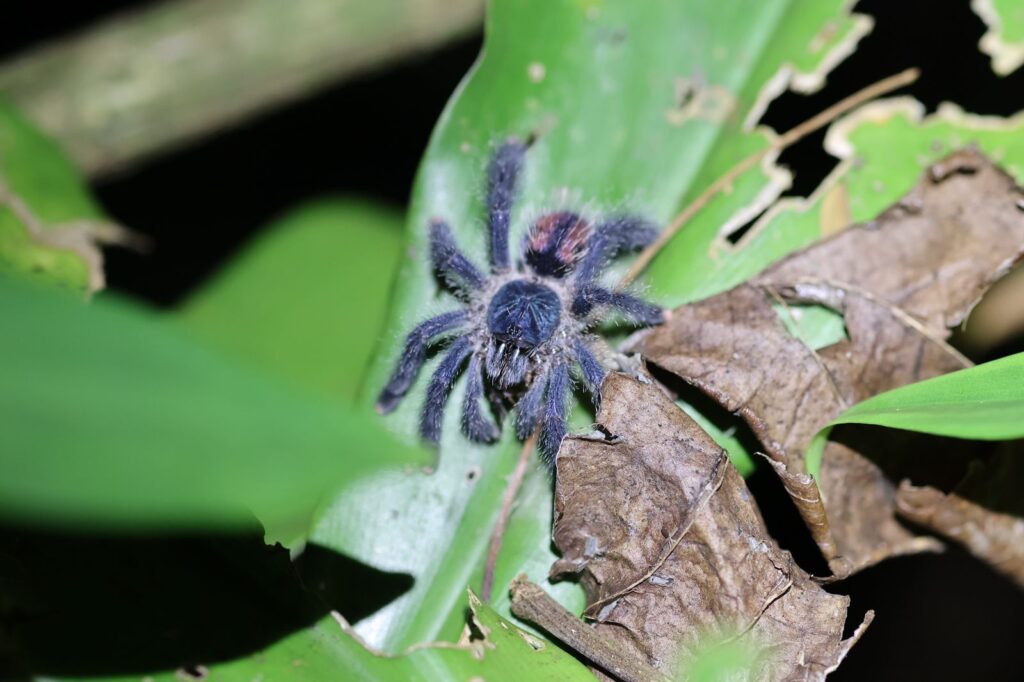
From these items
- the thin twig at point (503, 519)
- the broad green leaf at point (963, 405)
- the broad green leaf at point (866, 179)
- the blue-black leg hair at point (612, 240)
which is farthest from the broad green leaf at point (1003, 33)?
the thin twig at point (503, 519)

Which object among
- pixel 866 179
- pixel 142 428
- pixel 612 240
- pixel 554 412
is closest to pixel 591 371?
pixel 554 412

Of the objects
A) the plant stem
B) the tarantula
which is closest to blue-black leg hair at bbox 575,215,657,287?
the tarantula

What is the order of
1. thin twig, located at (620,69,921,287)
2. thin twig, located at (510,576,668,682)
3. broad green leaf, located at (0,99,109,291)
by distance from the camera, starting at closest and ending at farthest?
thin twig, located at (510,576,668,682) < thin twig, located at (620,69,921,287) < broad green leaf, located at (0,99,109,291)

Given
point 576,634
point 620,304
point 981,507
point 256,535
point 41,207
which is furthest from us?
point 41,207

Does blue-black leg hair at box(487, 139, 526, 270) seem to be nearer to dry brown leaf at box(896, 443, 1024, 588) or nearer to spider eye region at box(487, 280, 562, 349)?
spider eye region at box(487, 280, 562, 349)

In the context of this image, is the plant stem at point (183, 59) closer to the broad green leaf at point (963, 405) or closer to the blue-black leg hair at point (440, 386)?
the blue-black leg hair at point (440, 386)

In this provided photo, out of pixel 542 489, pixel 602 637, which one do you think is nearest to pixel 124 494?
pixel 602 637

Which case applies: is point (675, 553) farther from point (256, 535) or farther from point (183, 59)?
point (183, 59)
